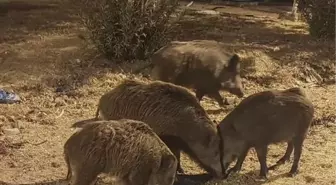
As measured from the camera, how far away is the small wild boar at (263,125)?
6246 mm

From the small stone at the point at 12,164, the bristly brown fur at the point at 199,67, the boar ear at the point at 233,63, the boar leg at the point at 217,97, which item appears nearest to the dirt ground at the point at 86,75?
the small stone at the point at 12,164

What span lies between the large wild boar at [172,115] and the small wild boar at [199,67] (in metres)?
1.39

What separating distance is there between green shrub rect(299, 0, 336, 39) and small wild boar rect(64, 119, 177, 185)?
19.5 feet

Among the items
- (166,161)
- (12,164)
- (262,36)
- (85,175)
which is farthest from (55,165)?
(262,36)

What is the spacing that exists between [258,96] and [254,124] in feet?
0.94

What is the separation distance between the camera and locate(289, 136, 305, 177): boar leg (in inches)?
253

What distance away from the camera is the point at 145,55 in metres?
9.34

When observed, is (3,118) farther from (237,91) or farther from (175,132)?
(237,91)

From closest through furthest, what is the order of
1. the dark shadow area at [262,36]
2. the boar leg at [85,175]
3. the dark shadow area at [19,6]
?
the boar leg at [85,175]
the dark shadow area at [262,36]
the dark shadow area at [19,6]

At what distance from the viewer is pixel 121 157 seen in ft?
17.9

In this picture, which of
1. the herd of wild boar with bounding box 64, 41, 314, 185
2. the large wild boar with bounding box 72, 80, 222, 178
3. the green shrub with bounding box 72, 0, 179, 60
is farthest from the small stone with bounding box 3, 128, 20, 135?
the green shrub with bounding box 72, 0, 179, 60

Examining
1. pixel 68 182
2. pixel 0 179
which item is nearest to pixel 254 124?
pixel 68 182

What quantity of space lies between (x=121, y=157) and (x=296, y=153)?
1.77 metres

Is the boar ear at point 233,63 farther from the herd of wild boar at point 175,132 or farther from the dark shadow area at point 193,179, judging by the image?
the dark shadow area at point 193,179
